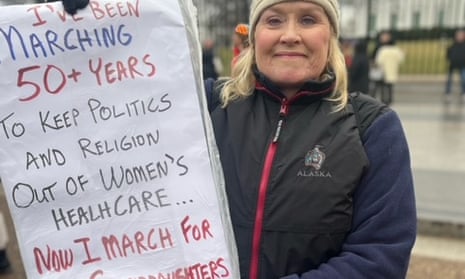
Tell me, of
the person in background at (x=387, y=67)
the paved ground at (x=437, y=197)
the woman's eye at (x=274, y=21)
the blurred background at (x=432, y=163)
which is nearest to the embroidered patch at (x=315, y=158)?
the woman's eye at (x=274, y=21)

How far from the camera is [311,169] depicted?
1363 millimetres

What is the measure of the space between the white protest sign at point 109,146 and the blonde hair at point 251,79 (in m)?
0.24

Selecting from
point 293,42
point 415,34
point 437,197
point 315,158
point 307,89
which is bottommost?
point 415,34

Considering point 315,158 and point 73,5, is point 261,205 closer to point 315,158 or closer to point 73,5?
point 315,158

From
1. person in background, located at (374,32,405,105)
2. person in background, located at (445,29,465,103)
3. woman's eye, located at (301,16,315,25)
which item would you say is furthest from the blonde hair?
person in background, located at (445,29,465,103)

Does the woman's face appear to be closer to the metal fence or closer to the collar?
the collar

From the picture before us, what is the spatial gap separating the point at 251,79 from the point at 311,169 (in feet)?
1.16

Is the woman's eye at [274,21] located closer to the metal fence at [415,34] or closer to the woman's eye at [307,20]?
the woman's eye at [307,20]

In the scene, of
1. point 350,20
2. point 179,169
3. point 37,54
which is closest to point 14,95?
point 37,54

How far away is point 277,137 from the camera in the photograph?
55.9 inches

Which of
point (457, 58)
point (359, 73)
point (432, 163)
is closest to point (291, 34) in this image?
point (432, 163)

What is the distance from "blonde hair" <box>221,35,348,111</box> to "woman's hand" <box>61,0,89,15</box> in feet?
1.64

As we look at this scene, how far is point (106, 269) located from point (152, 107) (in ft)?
1.42

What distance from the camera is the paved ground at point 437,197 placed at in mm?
3664
